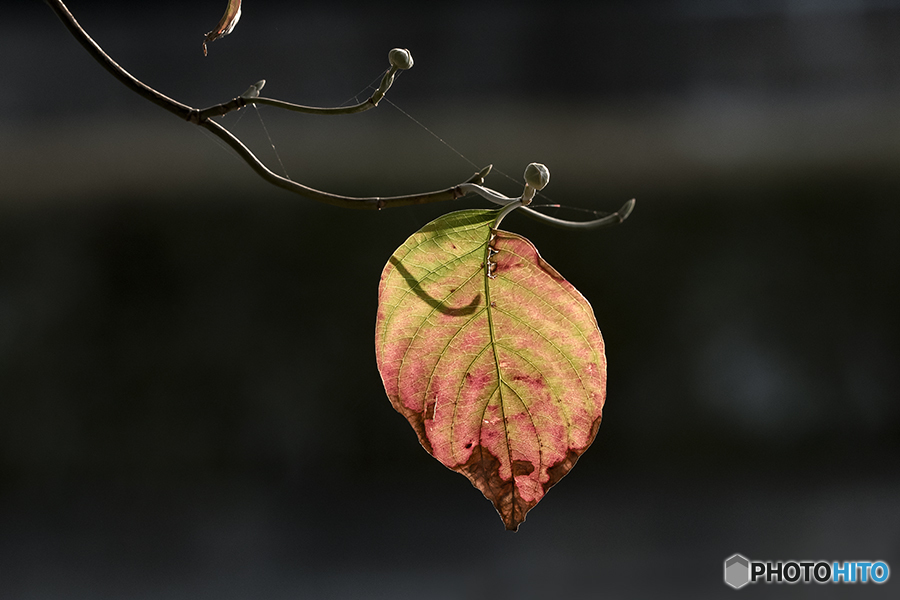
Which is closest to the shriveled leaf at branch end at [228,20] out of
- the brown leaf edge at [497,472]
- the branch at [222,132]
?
the branch at [222,132]

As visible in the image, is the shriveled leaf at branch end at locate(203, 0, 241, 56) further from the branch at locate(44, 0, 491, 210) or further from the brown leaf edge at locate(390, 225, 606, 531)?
the brown leaf edge at locate(390, 225, 606, 531)

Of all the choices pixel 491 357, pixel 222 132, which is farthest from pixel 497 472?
pixel 222 132

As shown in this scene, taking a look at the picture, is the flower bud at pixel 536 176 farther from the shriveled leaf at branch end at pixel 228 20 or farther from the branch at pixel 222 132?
the shriveled leaf at branch end at pixel 228 20

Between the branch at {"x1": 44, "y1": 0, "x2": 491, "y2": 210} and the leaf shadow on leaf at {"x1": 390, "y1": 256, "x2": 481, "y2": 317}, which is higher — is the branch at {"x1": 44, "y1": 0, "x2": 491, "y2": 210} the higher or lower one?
the higher one

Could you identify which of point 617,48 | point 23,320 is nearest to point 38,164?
point 23,320

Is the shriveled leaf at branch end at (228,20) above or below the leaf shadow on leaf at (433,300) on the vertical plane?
above

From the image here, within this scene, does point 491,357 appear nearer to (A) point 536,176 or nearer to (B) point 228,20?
(A) point 536,176

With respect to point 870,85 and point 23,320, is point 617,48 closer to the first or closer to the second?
point 870,85

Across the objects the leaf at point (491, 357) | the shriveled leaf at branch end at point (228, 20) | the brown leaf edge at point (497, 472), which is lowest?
the brown leaf edge at point (497, 472)

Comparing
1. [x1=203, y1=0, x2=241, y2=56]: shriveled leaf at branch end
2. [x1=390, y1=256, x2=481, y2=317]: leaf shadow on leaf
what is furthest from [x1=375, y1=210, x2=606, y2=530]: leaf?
[x1=203, y1=0, x2=241, y2=56]: shriveled leaf at branch end
